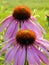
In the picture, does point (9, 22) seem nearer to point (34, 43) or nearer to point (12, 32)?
point (12, 32)

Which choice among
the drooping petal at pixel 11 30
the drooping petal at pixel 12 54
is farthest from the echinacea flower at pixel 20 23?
the drooping petal at pixel 12 54

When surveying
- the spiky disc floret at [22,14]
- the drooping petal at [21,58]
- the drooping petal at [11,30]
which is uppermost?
the spiky disc floret at [22,14]

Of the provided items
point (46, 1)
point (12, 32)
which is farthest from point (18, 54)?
point (46, 1)

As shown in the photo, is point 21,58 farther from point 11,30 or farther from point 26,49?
point 11,30

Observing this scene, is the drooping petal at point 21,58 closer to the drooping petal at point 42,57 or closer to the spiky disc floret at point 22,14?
the drooping petal at point 42,57

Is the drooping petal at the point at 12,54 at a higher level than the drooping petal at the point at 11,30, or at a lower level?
lower

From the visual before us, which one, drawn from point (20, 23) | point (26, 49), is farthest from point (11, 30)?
point (26, 49)

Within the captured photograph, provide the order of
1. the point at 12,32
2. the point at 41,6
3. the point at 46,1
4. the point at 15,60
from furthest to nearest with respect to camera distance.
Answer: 1. the point at 46,1
2. the point at 41,6
3. the point at 12,32
4. the point at 15,60
